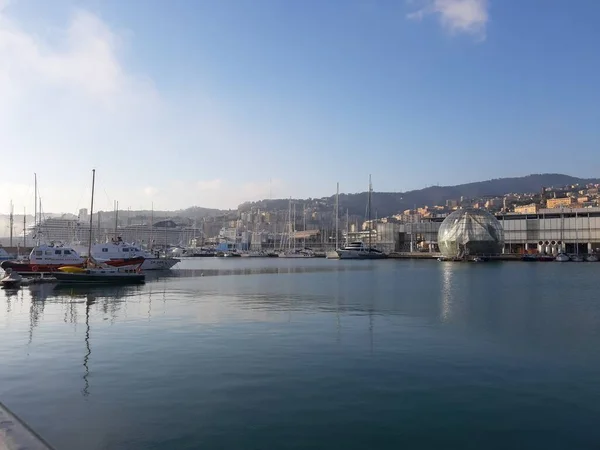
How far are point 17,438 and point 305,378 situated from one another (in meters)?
7.27

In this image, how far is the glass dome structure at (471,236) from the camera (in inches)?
4838

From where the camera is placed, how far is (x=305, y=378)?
13.5 metres

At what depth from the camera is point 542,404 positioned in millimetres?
11477

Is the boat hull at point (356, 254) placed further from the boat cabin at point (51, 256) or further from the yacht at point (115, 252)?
the boat cabin at point (51, 256)

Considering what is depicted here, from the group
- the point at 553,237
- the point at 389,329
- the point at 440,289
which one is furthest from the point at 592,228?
the point at 389,329

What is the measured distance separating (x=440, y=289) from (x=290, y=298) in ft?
46.7

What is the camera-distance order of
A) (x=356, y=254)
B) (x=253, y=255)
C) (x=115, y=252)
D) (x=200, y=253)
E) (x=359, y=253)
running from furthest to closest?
Answer: (x=200, y=253)
(x=253, y=255)
(x=359, y=253)
(x=356, y=254)
(x=115, y=252)

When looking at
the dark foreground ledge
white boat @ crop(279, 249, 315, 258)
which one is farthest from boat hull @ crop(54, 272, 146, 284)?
white boat @ crop(279, 249, 315, 258)

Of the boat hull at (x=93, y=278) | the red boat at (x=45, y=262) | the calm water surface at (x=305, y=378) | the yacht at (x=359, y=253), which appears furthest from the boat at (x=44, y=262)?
the yacht at (x=359, y=253)

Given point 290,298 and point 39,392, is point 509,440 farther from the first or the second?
point 290,298

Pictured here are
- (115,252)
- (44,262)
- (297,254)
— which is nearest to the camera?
(44,262)

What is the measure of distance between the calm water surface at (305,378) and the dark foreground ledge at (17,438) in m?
0.86

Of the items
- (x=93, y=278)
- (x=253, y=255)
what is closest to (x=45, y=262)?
(x=93, y=278)

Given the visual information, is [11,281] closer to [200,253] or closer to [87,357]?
[87,357]
